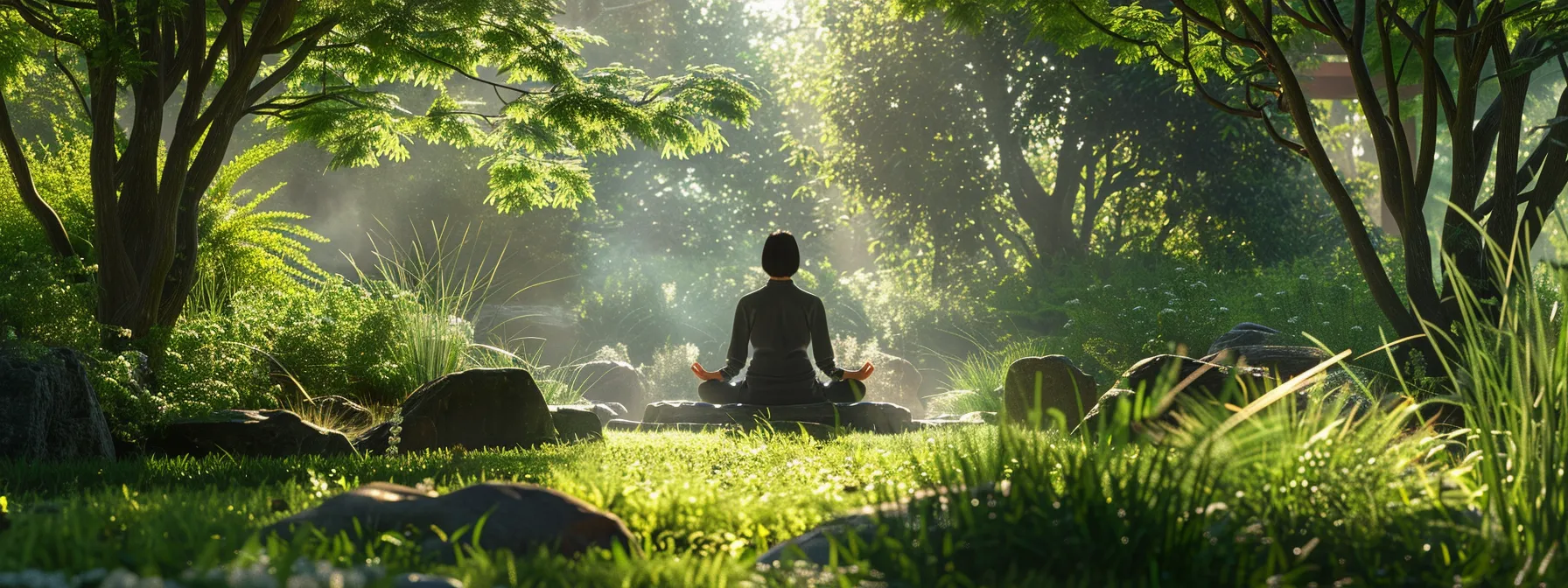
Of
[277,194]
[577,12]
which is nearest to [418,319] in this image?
[277,194]

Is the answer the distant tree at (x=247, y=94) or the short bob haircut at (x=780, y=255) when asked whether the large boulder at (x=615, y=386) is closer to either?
the distant tree at (x=247, y=94)

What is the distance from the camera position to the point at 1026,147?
23797mm

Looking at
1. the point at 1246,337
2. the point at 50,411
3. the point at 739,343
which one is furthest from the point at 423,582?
Result: the point at 1246,337

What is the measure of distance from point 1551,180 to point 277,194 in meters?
35.2

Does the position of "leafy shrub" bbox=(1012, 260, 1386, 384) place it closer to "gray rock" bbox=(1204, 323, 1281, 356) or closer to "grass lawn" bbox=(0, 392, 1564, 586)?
"gray rock" bbox=(1204, 323, 1281, 356)

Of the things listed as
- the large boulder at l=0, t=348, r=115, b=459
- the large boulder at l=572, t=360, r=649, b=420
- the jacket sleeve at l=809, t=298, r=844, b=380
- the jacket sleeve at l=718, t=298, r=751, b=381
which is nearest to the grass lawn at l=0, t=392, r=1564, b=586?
the large boulder at l=0, t=348, r=115, b=459

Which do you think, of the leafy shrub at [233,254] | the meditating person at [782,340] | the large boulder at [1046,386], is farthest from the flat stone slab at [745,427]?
the leafy shrub at [233,254]

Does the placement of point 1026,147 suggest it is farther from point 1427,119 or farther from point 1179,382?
point 1427,119

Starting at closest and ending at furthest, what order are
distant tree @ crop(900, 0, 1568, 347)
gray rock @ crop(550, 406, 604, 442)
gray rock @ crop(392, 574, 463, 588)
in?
gray rock @ crop(392, 574, 463, 588) → distant tree @ crop(900, 0, 1568, 347) → gray rock @ crop(550, 406, 604, 442)

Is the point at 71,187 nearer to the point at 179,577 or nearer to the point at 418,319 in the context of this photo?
Answer: the point at 418,319

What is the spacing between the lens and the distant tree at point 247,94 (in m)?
8.50

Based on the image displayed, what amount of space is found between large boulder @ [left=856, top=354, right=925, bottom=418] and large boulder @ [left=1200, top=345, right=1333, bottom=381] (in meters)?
12.4

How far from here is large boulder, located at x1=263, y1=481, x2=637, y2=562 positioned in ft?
11.5

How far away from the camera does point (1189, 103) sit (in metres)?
20.7
